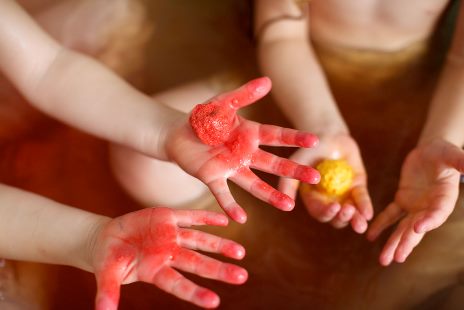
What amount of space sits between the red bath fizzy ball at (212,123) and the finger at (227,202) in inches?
2.3

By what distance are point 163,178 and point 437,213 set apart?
45 cm

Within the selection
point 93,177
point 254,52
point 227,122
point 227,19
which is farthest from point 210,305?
point 227,19

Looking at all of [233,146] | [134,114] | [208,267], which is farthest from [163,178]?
[208,267]

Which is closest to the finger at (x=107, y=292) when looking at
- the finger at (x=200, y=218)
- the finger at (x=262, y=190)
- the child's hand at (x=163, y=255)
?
the child's hand at (x=163, y=255)

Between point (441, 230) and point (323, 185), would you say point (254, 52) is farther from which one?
point (441, 230)

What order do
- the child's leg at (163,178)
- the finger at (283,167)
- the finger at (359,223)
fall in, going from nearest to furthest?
the finger at (283,167) < the finger at (359,223) < the child's leg at (163,178)

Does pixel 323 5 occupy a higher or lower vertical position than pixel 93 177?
higher

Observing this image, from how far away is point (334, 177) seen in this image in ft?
2.79

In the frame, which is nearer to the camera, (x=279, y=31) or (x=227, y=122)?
(x=227, y=122)

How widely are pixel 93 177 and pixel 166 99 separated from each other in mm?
236

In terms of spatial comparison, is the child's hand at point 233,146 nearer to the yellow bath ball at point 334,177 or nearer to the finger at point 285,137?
the finger at point 285,137

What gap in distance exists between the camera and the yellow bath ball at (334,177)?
2.79ft

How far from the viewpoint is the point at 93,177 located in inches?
42.6

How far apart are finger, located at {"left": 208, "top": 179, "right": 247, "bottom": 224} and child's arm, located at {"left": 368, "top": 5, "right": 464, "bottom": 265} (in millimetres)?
236
